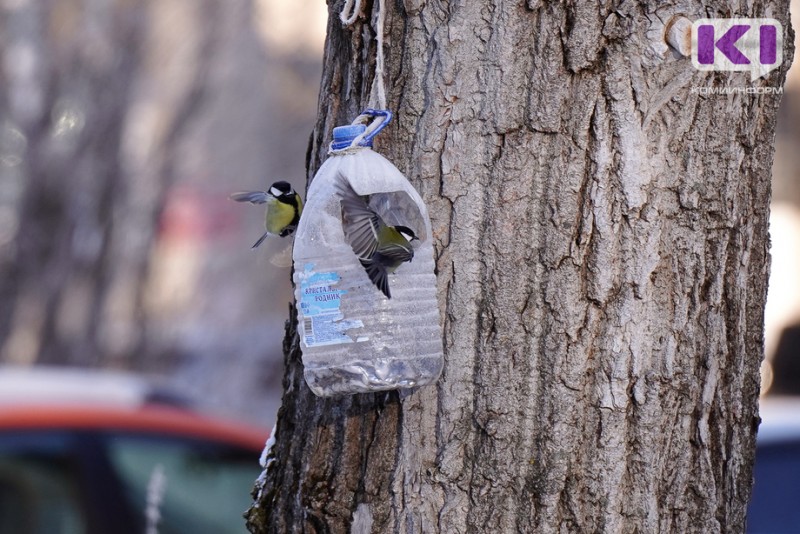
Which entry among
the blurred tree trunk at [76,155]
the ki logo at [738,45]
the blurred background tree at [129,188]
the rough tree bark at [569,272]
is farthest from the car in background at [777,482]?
the blurred tree trunk at [76,155]

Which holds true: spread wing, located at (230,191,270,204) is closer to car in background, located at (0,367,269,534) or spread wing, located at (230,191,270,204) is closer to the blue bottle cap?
the blue bottle cap

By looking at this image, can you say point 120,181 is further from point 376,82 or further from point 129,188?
point 376,82

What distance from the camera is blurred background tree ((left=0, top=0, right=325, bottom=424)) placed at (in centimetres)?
729

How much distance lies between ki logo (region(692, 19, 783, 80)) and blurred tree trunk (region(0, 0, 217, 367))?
20.4 ft

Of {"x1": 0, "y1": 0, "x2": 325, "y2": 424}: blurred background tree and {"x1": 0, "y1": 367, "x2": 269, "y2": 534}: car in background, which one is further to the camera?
{"x1": 0, "y1": 0, "x2": 325, "y2": 424}: blurred background tree

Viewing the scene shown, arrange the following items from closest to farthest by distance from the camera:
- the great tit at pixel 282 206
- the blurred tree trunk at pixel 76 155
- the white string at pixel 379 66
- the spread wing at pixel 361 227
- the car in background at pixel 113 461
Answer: the spread wing at pixel 361 227 < the white string at pixel 379 66 < the great tit at pixel 282 206 < the car in background at pixel 113 461 < the blurred tree trunk at pixel 76 155

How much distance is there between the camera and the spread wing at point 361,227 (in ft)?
5.50

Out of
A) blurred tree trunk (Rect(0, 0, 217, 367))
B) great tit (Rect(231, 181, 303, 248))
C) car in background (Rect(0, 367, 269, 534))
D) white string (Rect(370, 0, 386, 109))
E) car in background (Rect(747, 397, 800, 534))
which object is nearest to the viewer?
white string (Rect(370, 0, 386, 109))

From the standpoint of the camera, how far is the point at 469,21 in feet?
5.82

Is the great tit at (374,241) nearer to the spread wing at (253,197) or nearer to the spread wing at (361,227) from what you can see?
the spread wing at (361,227)

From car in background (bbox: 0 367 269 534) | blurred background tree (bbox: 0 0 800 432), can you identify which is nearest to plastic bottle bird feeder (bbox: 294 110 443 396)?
car in background (bbox: 0 367 269 534)

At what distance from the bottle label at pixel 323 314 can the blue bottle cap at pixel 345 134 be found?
0.81 feet

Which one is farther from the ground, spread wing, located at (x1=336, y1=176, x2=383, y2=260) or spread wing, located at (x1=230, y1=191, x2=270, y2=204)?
spread wing, located at (x1=230, y1=191, x2=270, y2=204)

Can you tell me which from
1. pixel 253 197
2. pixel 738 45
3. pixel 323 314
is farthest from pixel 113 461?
pixel 738 45
